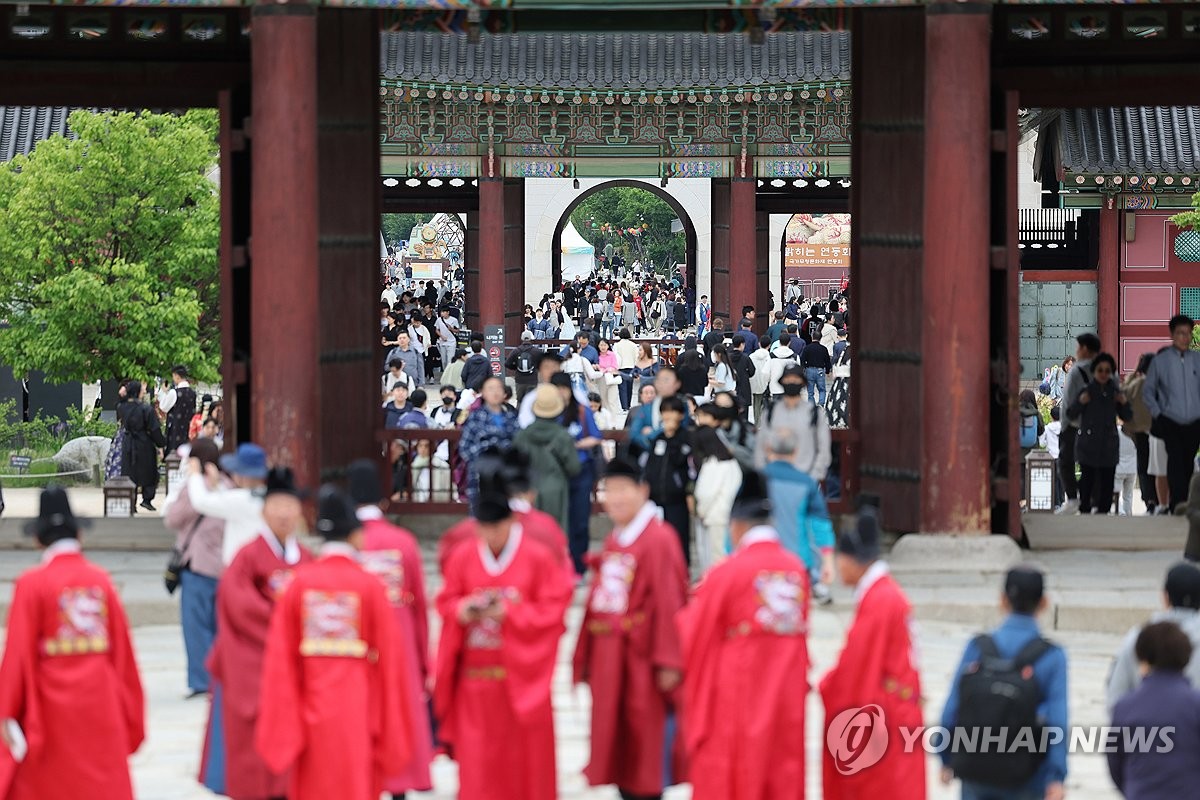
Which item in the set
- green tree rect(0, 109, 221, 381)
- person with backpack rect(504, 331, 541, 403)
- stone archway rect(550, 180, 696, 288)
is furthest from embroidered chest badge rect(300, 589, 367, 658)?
stone archway rect(550, 180, 696, 288)

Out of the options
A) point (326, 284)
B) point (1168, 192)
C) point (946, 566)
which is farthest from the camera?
point (1168, 192)

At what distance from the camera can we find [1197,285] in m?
31.5

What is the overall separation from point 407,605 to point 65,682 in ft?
4.75

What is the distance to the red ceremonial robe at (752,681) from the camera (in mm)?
7762

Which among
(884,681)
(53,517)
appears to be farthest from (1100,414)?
(53,517)

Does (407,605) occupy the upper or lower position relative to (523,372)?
lower

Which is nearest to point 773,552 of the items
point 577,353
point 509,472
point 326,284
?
point 509,472

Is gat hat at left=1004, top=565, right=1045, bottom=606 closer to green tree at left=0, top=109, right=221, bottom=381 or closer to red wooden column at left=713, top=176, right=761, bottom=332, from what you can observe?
green tree at left=0, top=109, right=221, bottom=381

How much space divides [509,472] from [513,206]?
81.0 ft

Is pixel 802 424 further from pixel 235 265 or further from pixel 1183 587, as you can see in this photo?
pixel 1183 587

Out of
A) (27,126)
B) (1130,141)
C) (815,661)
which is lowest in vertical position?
(815,661)

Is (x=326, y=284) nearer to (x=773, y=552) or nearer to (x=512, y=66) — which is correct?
(x=773, y=552)

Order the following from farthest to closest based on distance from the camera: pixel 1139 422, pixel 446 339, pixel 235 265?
pixel 446 339 → pixel 1139 422 → pixel 235 265

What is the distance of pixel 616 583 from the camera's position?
821 centimetres
